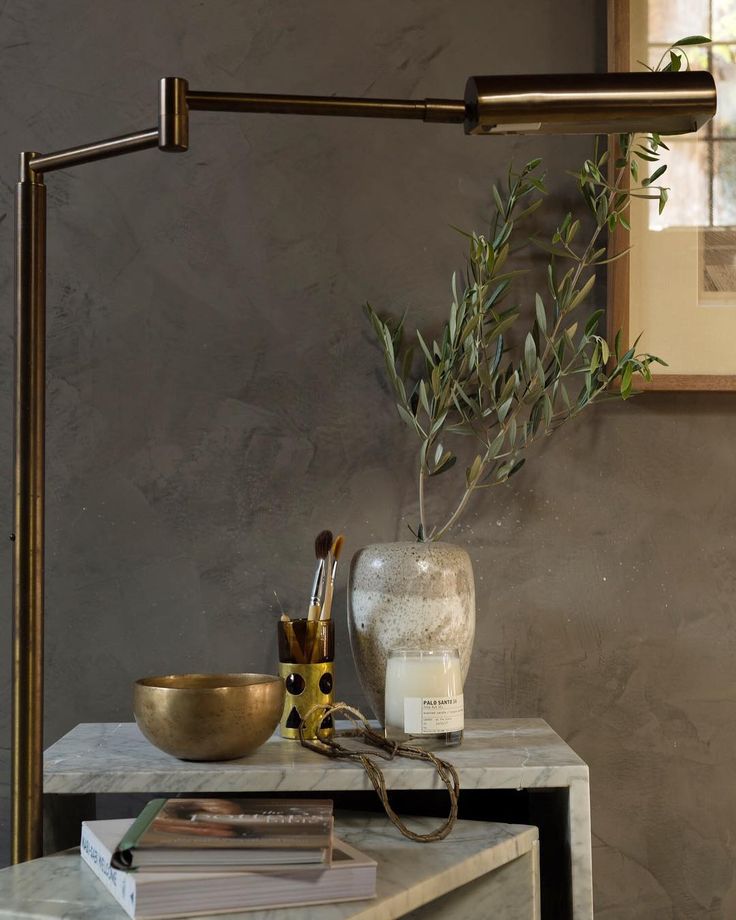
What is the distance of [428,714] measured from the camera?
1.12 meters

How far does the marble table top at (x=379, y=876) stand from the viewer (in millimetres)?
819

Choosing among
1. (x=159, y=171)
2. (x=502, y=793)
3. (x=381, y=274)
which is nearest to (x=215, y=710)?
(x=502, y=793)

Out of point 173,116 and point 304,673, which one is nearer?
point 173,116

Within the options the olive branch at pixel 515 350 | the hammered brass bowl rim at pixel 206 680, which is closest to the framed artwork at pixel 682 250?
the olive branch at pixel 515 350

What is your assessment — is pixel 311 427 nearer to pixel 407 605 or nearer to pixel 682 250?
pixel 407 605

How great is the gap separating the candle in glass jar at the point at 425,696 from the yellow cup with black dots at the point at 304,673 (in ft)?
0.32

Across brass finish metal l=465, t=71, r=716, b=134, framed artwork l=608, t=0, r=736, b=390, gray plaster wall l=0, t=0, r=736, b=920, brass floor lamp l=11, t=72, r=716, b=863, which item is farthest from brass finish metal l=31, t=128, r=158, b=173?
framed artwork l=608, t=0, r=736, b=390

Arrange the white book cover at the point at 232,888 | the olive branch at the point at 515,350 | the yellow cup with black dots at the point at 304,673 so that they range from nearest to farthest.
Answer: the white book cover at the point at 232,888, the yellow cup with black dots at the point at 304,673, the olive branch at the point at 515,350

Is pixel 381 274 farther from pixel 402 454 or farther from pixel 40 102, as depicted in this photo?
pixel 40 102

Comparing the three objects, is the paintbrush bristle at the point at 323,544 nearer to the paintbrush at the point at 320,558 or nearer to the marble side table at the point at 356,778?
the paintbrush at the point at 320,558

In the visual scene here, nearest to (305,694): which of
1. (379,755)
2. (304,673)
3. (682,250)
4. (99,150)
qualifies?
(304,673)

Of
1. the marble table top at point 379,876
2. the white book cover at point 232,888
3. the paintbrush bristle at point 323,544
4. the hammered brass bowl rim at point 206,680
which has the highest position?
the paintbrush bristle at point 323,544

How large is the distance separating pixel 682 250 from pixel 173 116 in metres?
0.83

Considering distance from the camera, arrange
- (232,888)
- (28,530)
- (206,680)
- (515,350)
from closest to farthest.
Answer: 1. (232,888)
2. (28,530)
3. (206,680)
4. (515,350)
